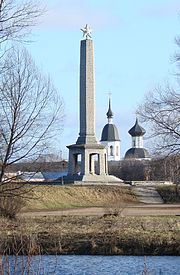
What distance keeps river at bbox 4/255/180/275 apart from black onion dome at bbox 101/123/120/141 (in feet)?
415

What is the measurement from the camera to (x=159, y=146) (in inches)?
1375

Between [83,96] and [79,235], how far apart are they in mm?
44580

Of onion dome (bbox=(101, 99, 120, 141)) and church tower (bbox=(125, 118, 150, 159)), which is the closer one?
church tower (bbox=(125, 118, 150, 159))

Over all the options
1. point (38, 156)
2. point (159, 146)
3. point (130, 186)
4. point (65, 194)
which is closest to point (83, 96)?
point (130, 186)

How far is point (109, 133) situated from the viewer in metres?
152

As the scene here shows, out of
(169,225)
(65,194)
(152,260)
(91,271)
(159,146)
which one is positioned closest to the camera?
(91,271)

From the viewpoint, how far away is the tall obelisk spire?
7119 centimetres

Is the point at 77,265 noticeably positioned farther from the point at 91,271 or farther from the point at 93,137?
the point at 93,137

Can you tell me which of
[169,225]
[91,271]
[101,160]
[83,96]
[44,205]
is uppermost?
[83,96]

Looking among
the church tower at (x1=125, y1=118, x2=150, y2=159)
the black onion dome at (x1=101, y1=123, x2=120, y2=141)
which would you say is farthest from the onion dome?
the church tower at (x1=125, y1=118, x2=150, y2=159)

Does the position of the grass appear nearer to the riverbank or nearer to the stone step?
the stone step

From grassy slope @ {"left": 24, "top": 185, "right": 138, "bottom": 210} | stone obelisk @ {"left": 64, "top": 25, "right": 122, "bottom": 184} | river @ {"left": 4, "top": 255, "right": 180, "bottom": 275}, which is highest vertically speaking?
stone obelisk @ {"left": 64, "top": 25, "right": 122, "bottom": 184}

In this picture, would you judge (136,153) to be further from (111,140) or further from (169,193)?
(169,193)

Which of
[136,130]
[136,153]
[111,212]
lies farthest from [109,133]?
[111,212]
